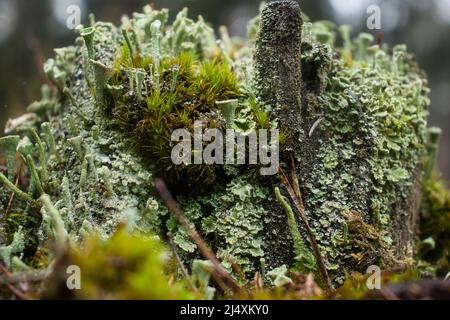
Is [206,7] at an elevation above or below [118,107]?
above

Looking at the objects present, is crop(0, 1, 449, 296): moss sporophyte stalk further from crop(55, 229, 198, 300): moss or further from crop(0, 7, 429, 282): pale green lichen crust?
crop(55, 229, 198, 300): moss

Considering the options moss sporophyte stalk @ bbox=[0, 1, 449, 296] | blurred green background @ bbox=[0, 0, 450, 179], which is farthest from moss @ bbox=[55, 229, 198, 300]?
blurred green background @ bbox=[0, 0, 450, 179]

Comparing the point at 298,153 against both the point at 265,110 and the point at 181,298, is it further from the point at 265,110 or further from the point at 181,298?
the point at 181,298

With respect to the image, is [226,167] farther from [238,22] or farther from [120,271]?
[238,22]

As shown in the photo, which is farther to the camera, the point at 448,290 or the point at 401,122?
the point at 401,122

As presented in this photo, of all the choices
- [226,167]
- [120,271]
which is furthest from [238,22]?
[120,271]

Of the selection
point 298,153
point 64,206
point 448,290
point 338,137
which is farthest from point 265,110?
point 448,290
